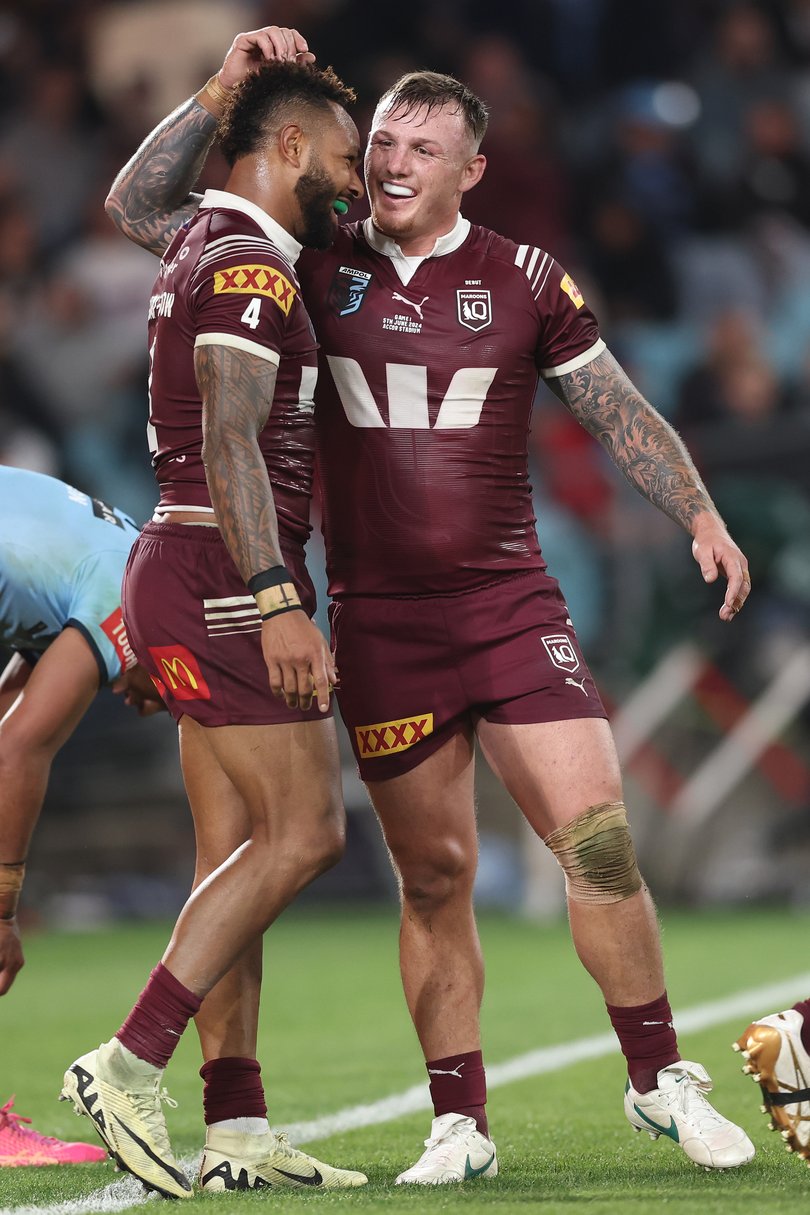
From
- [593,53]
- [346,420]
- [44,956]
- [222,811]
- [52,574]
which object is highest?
[593,53]

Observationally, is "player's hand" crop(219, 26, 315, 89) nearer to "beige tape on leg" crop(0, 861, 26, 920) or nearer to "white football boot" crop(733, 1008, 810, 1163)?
"beige tape on leg" crop(0, 861, 26, 920)

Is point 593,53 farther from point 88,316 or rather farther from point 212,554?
point 212,554

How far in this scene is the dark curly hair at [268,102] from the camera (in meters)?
4.25

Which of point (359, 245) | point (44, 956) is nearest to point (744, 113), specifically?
point (44, 956)

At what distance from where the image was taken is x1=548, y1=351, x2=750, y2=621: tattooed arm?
442cm

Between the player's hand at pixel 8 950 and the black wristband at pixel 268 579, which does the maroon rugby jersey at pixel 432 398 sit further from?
the player's hand at pixel 8 950

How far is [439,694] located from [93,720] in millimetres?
7327

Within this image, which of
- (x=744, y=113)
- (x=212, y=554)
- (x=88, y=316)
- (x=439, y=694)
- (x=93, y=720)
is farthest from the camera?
(x=744, y=113)

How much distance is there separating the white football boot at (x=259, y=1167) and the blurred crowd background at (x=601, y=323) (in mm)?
6904

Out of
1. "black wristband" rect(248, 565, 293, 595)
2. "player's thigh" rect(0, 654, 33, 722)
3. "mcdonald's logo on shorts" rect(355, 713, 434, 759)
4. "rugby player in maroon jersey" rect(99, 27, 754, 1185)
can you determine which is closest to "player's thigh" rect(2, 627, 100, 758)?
"player's thigh" rect(0, 654, 33, 722)

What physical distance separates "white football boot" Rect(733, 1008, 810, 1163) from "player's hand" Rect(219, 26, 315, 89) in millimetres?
2567

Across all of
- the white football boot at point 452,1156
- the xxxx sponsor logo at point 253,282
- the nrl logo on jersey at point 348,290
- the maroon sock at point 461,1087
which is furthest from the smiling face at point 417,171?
the white football boot at point 452,1156

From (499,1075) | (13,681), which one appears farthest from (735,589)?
(499,1075)

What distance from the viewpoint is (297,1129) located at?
16.4 ft
